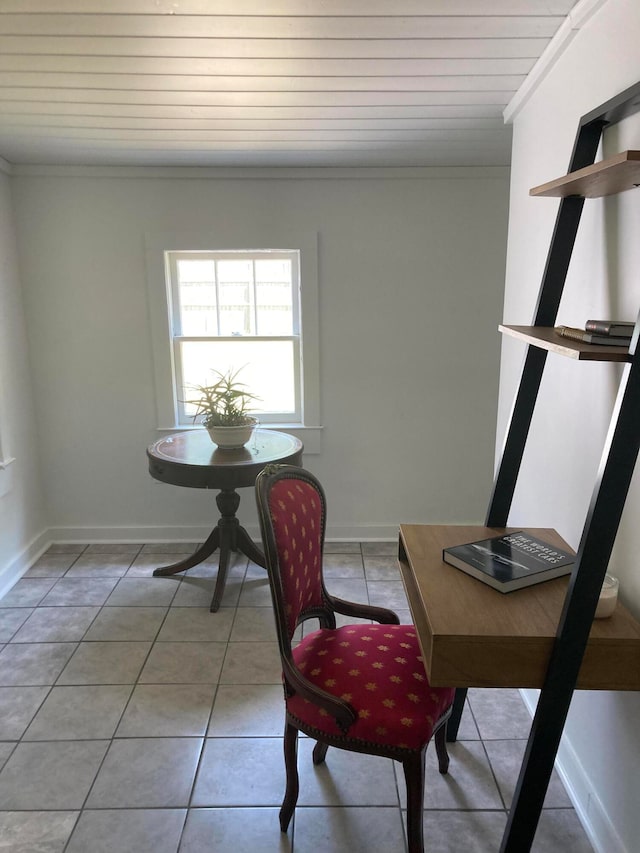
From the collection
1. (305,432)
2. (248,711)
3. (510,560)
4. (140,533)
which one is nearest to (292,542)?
(510,560)

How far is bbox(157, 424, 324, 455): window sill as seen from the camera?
363 centimetres

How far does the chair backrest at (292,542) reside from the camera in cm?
161

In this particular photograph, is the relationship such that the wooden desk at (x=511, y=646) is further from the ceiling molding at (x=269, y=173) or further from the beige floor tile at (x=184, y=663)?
the ceiling molding at (x=269, y=173)

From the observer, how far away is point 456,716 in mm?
2074

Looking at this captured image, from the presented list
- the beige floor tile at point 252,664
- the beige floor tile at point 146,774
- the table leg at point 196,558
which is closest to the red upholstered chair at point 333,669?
the beige floor tile at point 146,774

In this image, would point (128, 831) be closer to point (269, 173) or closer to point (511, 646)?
point (511, 646)

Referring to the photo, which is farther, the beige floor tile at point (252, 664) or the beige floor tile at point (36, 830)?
the beige floor tile at point (252, 664)

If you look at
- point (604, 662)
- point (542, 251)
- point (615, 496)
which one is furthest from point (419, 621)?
point (542, 251)

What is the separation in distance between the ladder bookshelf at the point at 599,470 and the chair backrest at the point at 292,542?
26.9 inches

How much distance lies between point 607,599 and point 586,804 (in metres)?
0.80

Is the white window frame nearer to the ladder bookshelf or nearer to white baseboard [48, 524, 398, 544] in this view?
white baseboard [48, 524, 398, 544]

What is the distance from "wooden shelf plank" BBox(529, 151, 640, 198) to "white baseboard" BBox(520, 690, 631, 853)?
1670mm

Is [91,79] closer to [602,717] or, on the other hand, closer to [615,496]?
[615,496]

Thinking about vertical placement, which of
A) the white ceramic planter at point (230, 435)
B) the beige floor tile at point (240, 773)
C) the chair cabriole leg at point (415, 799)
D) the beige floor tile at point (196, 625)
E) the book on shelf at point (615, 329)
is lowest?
the beige floor tile at point (240, 773)
